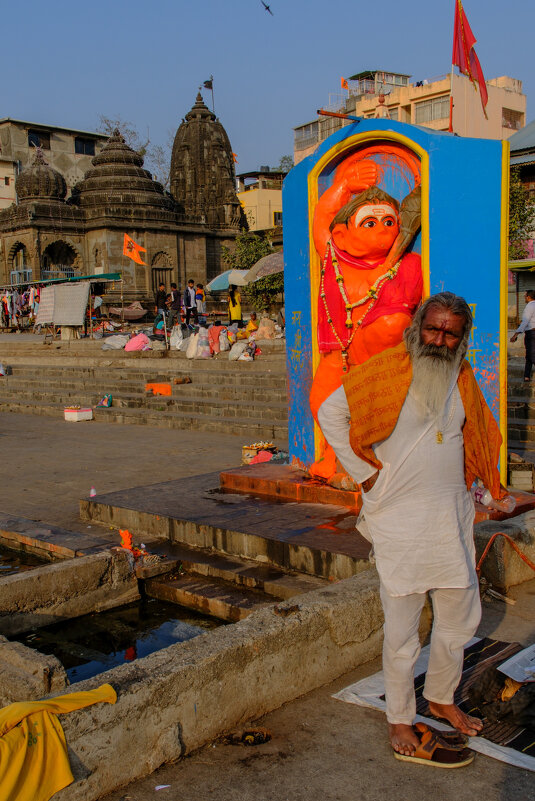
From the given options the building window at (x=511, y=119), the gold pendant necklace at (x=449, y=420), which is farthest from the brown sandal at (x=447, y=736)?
the building window at (x=511, y=119)

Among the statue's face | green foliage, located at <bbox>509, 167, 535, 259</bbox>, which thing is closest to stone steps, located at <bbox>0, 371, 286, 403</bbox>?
the statue's face

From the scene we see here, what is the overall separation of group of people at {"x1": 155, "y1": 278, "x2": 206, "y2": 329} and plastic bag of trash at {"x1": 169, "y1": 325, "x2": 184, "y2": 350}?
0.64m

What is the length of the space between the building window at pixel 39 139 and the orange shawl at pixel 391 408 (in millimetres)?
48973

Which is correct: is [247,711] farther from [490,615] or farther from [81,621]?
[81,621]

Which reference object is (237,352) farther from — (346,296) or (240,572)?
(240,572)

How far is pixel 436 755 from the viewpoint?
258 cm

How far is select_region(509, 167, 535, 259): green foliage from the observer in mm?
23250

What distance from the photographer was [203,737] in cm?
278

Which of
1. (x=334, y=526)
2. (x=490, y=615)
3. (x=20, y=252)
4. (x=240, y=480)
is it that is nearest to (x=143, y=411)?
(x=240, y=480)

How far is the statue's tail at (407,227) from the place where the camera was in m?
5.41

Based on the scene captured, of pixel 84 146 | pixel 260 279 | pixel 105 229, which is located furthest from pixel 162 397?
pixel 84 146

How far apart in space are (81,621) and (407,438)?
9.45 feet

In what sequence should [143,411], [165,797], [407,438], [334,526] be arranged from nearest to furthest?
[165,797] → [407,438] → [334,526] → [143,411]

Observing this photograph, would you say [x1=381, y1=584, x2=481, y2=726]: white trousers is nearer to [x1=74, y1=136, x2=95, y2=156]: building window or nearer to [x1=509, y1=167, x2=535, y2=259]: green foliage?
[x1=509, y1=167, x2=535, y2=259]: green foliage
